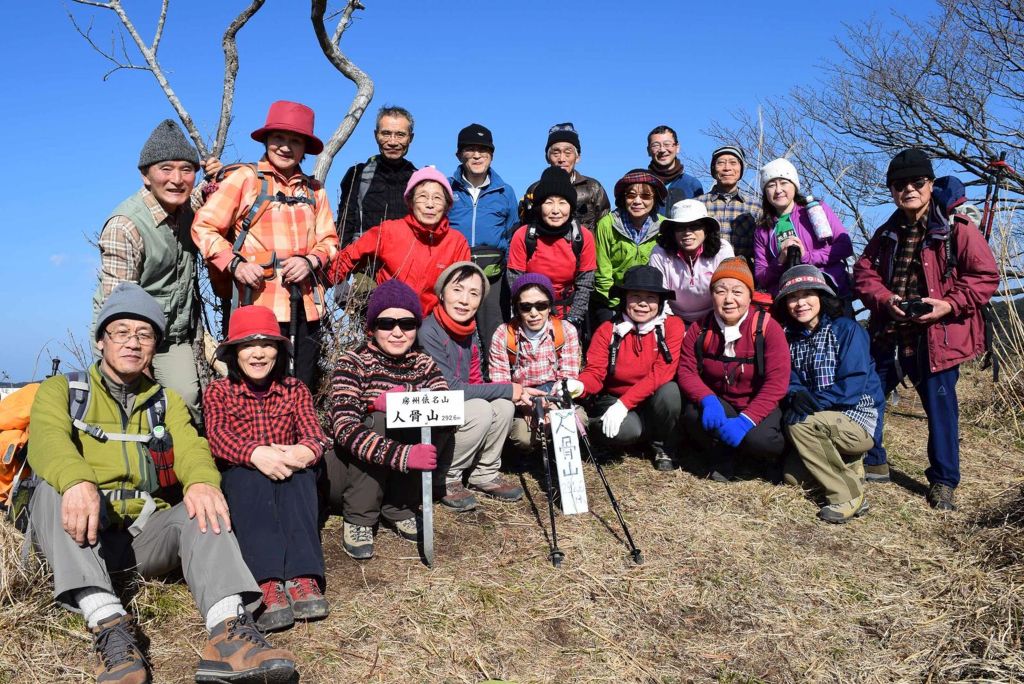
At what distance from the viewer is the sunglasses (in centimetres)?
475

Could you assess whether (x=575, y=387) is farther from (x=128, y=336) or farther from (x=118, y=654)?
(x=118, y=654)

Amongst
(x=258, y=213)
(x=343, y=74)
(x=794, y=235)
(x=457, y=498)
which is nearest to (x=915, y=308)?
(x=794, y=235)

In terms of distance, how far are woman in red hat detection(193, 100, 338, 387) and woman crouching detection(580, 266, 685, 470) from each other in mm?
2388

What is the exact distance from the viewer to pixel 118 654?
3.23 meters

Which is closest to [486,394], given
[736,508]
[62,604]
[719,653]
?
[736,508]

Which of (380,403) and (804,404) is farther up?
(380,403)

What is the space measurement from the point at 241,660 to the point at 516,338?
329 cm

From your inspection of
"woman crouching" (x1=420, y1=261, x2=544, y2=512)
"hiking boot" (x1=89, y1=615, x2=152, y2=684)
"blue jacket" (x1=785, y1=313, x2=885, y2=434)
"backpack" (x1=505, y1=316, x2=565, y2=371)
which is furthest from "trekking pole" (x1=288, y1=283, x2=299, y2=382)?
"blue jacket" (x1=785, y1=313, x2=885, y2=434)

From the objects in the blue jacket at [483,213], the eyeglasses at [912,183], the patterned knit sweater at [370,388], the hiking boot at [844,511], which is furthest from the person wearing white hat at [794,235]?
the patterned knit sweater at [370,388]

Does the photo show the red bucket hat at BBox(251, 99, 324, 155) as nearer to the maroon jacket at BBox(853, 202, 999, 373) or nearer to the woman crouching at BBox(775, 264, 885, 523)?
the woman crouching at BBox(775, 264, 885, 523)

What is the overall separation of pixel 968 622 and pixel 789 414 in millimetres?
2026

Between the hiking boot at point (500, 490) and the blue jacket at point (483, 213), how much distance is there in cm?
217

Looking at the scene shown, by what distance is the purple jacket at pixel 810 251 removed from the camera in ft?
20.7

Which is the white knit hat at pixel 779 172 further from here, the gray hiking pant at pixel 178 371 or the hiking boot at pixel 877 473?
the gray hiking pant at pixel 178 371
